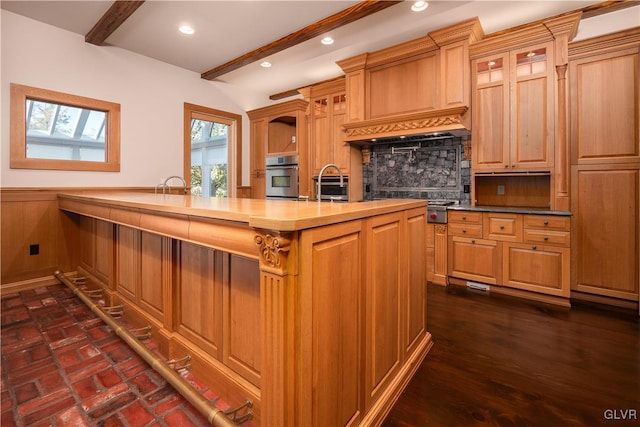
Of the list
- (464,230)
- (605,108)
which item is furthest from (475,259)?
(605,108)

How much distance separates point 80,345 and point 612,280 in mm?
4392

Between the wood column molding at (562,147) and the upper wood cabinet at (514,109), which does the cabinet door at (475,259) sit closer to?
the wood column molding at (562,147)

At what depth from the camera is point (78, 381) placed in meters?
1.65

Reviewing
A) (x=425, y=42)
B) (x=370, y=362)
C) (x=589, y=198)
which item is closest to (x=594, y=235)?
(x=589, y=198)

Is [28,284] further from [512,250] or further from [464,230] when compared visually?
[512,250]

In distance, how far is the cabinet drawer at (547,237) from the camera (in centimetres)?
276

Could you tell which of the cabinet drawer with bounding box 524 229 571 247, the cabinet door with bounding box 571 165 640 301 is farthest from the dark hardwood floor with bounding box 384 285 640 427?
the cabinet drawer with bounding box 524 229 571 247

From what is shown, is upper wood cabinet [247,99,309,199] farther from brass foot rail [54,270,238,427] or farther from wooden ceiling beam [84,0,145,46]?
brass foot rail [54,270,238,427]

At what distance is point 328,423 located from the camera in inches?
42.1

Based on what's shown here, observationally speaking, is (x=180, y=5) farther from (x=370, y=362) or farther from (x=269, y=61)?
(x=370, y=362)

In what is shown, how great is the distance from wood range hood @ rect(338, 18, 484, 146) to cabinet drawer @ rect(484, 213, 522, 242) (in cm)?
102

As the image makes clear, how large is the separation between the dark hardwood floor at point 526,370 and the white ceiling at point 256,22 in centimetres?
288

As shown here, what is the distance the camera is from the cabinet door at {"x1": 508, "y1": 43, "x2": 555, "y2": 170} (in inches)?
116

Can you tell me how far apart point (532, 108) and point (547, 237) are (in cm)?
131
